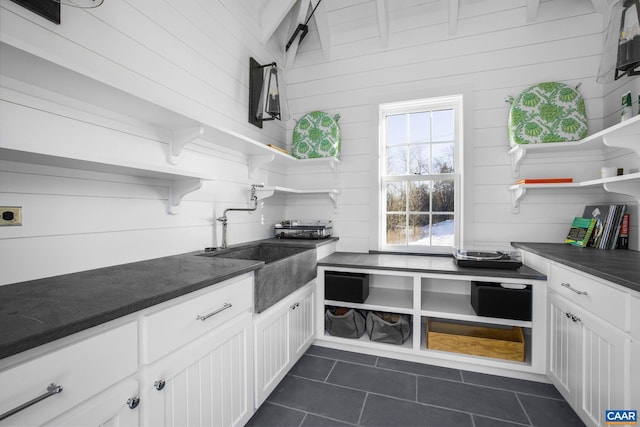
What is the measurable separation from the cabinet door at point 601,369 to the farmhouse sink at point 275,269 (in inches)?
64.8

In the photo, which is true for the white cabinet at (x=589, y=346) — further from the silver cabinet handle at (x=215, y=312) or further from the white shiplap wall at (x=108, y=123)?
the white shiplap wall at (x=108, y=123)

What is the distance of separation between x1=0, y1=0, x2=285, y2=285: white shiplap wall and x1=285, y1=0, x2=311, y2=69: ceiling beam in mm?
807

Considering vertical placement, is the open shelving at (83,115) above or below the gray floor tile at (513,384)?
above

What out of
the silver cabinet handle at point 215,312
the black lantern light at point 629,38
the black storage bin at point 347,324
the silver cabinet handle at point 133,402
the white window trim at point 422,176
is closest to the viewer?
the silver cabinet handle at point 133,402

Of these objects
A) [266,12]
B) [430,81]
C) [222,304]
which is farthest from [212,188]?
[430,81]

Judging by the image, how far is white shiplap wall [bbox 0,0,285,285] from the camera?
3.50ft

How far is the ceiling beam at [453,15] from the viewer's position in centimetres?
241

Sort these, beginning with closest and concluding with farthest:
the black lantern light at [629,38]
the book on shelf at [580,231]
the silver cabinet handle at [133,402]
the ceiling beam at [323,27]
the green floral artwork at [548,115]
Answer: the silver cabinet handle at [133,402]
the black lantern light at [629,38]
the book on shelf at [580,231]
the green floral artwork at [548,115]
the ceiling beam at [323,27]

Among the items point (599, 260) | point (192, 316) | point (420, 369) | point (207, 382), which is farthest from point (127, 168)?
point (599, 260)

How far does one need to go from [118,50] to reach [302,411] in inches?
86.2

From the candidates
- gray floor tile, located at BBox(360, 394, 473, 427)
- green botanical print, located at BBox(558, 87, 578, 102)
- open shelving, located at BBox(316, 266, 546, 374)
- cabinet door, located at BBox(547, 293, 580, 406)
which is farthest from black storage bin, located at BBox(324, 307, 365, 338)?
green botanical print, located at BBox(558, 87, 578, 102)

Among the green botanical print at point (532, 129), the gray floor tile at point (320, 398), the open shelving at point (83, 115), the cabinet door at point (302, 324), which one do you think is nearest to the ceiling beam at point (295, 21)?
the open shelving at point (83, 115)

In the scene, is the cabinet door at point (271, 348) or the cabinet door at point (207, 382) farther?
the cabinet door at point (271, 348)

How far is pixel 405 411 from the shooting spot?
1660 mm
